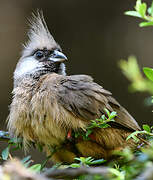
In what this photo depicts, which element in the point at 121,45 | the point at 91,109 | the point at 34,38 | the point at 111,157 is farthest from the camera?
the point at 121,45

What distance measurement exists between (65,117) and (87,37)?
12.9 ft

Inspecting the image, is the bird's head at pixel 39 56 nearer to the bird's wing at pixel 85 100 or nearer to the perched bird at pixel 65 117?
the perched bird at pixel 65 117

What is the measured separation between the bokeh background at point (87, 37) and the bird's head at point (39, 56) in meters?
2.30

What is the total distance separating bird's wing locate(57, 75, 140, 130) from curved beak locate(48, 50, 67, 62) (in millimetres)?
676

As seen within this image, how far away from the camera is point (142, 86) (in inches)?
51.6

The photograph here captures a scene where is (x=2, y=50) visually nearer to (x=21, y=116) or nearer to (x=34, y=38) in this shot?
(x=34, y=38)

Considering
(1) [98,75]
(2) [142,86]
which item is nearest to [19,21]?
(1) [98,75]

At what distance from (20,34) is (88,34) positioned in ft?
4.04

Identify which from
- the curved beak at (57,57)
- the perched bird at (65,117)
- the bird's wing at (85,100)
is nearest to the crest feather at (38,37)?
the curved beak at (57,57)

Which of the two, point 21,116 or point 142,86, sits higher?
point 142,86

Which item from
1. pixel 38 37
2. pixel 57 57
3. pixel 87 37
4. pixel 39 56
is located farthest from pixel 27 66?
pixel 87 37

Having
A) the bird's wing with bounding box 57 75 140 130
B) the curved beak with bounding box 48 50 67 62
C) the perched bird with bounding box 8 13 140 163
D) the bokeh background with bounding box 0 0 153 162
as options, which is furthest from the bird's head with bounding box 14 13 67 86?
the bokeh background with bounding box 0 0 153 162

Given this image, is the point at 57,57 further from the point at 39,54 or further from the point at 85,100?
the point at 85,100

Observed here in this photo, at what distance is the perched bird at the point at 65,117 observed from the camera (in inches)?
118
